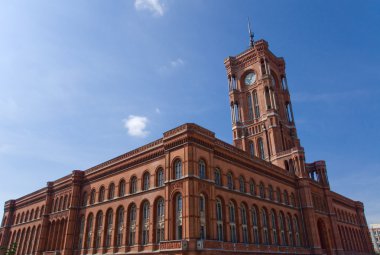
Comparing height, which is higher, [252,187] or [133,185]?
[133,185]

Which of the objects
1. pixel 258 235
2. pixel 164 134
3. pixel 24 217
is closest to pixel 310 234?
pixel 258 235

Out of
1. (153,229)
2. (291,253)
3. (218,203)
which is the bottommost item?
(291,253)

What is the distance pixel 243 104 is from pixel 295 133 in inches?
517

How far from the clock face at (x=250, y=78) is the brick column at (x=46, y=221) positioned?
46676mm

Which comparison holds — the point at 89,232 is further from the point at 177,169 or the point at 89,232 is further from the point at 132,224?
the point at 177,169

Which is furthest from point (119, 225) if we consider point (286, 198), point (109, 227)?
point (286, 198)

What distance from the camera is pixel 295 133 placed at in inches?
2598

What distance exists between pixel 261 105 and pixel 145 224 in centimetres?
3953

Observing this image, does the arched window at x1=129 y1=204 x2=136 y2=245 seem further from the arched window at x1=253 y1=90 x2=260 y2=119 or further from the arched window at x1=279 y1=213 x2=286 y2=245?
the arched window at x1=253 y1=90 x2=260 y2=119

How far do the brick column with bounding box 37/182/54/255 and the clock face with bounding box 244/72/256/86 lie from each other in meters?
46.7

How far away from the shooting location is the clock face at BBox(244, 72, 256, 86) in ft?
226

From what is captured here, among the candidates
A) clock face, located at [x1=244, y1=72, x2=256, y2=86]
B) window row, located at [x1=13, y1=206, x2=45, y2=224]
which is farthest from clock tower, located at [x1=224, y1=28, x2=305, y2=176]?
window row, located at [x1=13, y1=206, x2=45, y2=224]

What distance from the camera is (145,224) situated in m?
35.6

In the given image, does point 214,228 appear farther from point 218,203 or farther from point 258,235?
point 258,235
